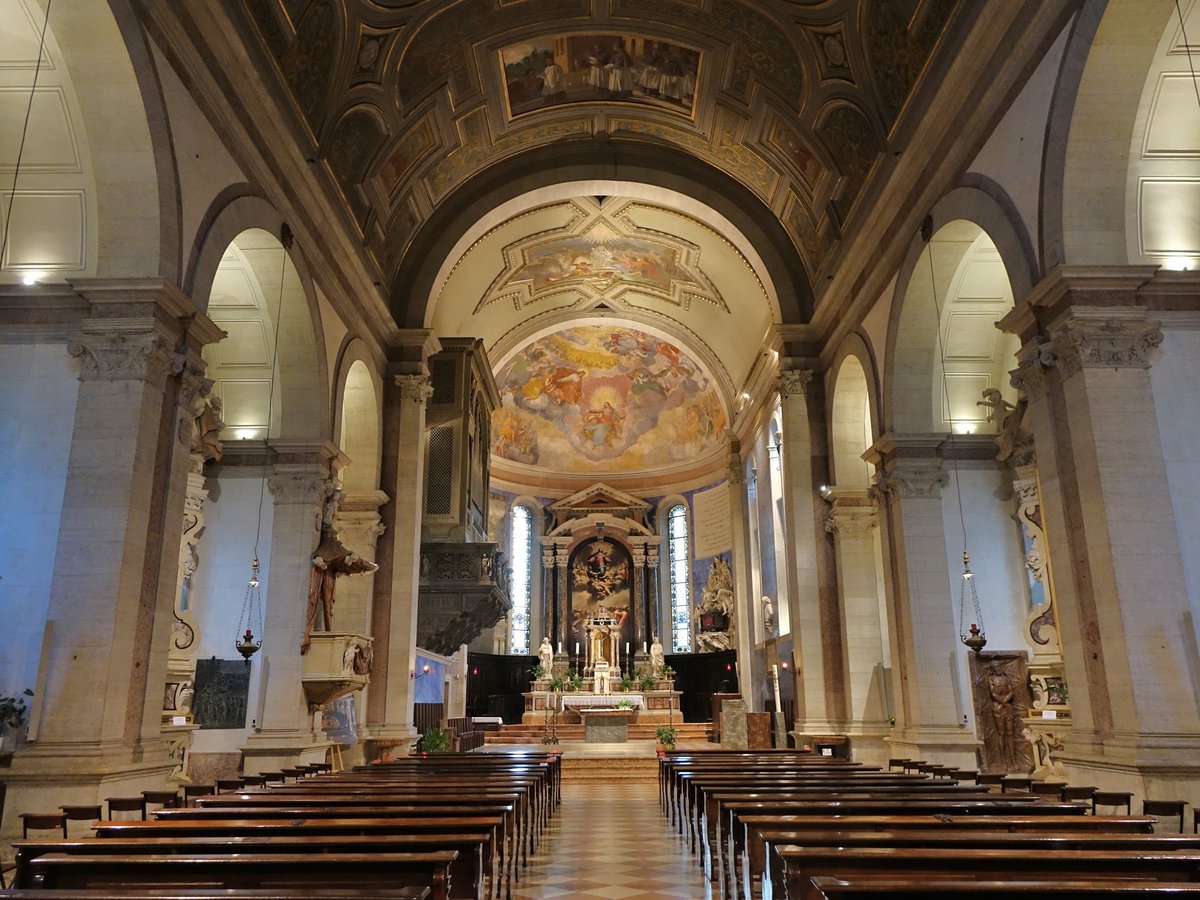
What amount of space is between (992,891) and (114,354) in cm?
782

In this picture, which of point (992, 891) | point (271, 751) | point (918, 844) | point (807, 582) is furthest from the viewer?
point (807, 582)

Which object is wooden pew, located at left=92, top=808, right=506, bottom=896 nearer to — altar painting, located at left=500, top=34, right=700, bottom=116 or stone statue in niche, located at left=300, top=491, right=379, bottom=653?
stone statue in niche, located at left=300, top=491, right=379, bottom=653

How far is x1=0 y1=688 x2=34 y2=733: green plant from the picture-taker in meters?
7.07

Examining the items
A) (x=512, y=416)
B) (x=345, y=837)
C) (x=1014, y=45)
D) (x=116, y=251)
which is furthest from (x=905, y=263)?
(x=512, y=416)

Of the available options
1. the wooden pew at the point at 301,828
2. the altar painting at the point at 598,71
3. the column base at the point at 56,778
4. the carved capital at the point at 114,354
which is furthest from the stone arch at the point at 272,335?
the wooden pew at the point at 301,828

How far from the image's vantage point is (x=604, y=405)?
29156 millimetres

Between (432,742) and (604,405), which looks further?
(604,405)

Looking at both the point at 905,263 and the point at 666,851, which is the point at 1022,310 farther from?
the point at 666,851

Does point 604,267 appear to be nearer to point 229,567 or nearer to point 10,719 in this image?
point 229,567

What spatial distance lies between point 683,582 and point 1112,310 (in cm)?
2223

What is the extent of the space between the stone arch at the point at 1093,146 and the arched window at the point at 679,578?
21.5m

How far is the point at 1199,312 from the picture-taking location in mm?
8164

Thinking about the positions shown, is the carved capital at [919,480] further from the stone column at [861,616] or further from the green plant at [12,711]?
the green plant at [12,711]

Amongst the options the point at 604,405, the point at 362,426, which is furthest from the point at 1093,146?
the point at 604,405
